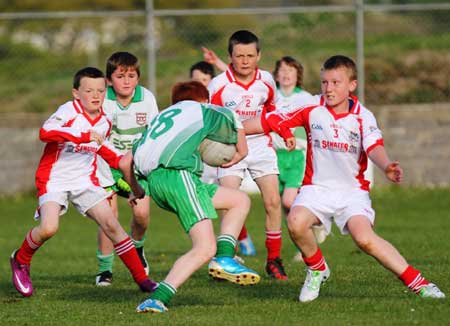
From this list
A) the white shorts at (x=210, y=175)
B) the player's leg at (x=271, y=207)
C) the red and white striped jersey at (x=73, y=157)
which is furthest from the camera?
the white shorts at (x=210, y=175)

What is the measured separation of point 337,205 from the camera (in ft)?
26.3

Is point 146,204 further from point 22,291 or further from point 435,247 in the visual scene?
point 435,247

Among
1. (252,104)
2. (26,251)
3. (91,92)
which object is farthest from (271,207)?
(26,251)

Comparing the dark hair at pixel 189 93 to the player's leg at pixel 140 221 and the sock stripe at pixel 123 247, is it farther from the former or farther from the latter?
the player's leg at pixel 140 221

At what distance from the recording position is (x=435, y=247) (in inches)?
484

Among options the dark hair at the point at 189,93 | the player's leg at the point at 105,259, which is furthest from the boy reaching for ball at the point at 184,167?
the player's leg at the point at 105,259

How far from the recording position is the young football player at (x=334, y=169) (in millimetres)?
7961

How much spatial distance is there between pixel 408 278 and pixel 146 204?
119 inches

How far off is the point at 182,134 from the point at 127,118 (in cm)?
242

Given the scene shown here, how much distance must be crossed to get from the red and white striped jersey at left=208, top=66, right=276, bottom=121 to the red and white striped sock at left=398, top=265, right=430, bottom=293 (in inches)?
111

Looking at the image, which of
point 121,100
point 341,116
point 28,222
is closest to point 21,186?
point 28,222

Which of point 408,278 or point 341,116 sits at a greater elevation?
point 341,116

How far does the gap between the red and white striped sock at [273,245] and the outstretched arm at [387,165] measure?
2577 millimetres

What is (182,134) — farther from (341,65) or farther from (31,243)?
(31,243)
